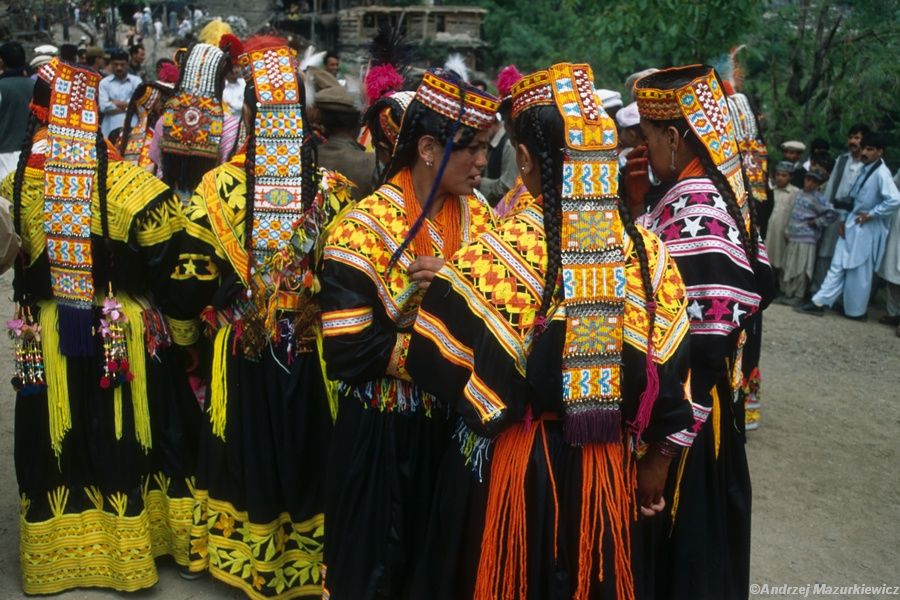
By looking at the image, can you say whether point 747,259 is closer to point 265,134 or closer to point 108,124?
point 265,134

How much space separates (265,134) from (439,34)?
24.7 metres

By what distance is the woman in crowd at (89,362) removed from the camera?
11.8ft

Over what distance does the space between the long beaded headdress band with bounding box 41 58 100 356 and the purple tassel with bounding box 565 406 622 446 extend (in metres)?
2.22

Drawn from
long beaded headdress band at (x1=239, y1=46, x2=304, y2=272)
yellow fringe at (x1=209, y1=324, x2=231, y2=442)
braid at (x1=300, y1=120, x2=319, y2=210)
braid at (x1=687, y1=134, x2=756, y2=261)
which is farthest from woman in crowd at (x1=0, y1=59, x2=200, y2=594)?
braid at (x1=687, y1=134, x2=756, y2=261)

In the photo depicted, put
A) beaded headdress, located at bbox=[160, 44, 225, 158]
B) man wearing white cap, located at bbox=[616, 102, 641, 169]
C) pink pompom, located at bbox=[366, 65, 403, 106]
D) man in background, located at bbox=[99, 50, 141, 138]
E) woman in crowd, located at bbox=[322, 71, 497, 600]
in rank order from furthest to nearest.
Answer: man in background, located at bbox=[99, 50, 141, 138] → man wearing white cap, located at bbox=[616, 102, 641, 169] → beaded headdress, located at bbox=[160, 44, 225, 158] → pink pompom, located at bbox=[366, 65, 403, 106] → woman in crowd, located at bbox=[322, 71, 497, 600]

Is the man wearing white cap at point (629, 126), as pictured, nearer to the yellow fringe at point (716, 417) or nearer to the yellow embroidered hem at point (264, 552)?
the yellow fringe at point (716, 417)

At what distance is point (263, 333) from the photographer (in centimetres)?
361

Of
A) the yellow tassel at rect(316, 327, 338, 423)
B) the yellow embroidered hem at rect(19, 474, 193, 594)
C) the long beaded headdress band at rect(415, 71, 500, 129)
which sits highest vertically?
the long beaded headdress band at rect(415, 71, 500, 129)

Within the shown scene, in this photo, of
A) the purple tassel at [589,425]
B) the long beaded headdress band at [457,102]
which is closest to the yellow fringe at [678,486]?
the purple tassel at [589,425]

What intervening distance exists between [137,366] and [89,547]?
0.85 m

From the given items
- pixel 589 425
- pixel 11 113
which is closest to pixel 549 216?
pixel 589 425

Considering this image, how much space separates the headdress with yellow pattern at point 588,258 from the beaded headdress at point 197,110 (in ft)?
8.61

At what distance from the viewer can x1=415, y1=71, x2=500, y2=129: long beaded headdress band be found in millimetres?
2902

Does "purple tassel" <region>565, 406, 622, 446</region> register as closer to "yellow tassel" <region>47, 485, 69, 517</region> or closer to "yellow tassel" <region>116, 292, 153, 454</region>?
"yellow tassel" <region>116, 292, 153, 454</region>
